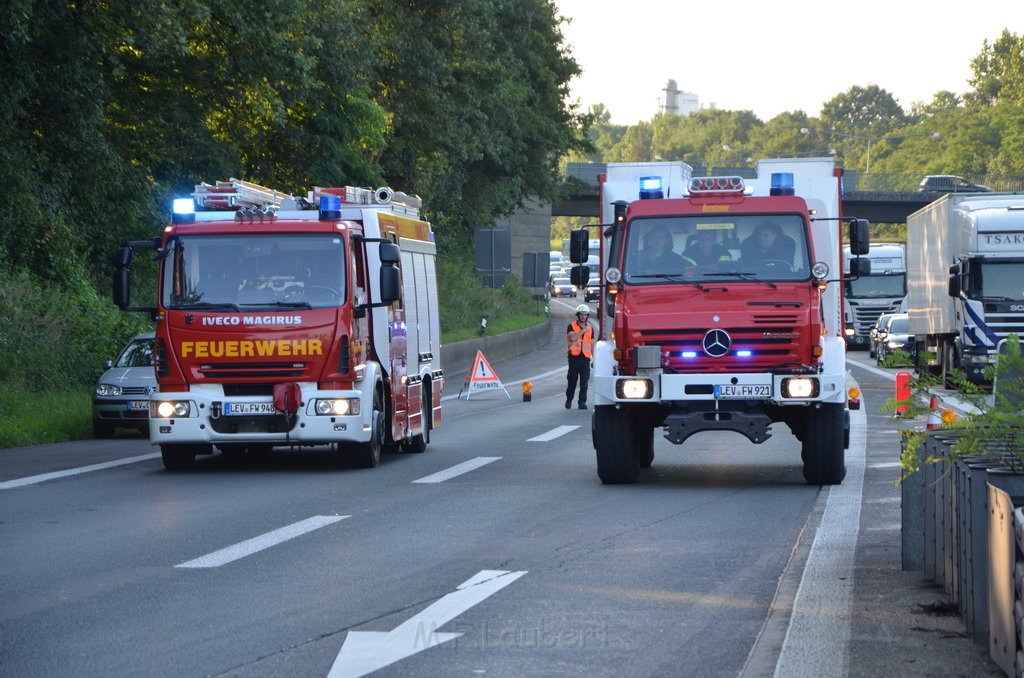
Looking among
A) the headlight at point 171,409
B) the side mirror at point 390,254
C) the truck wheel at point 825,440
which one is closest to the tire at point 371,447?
the side mirror at point 390,254

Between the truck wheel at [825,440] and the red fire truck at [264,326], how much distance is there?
4338 millimetres

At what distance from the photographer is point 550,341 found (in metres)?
66.6

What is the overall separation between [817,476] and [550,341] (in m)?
51.2

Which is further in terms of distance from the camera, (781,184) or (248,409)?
(248,409)

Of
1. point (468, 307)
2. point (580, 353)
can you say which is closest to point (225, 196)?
point (580, 353)

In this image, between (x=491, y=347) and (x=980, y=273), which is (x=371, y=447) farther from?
(x=491, y=347)

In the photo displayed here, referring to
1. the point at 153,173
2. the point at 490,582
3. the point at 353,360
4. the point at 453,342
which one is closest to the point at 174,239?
the point at 353,360

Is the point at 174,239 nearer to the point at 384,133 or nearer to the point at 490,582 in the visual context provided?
the point at 490,582

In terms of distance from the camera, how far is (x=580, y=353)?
29.4 metres

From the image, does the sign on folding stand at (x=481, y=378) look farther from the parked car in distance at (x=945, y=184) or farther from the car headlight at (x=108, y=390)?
the parked car in distance at (x=945, y=184)

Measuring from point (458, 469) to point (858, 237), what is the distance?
4.79m

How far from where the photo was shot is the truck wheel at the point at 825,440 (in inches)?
595

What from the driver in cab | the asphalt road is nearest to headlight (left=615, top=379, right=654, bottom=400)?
the asphalt road

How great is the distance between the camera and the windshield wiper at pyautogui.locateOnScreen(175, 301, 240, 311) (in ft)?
54.1
